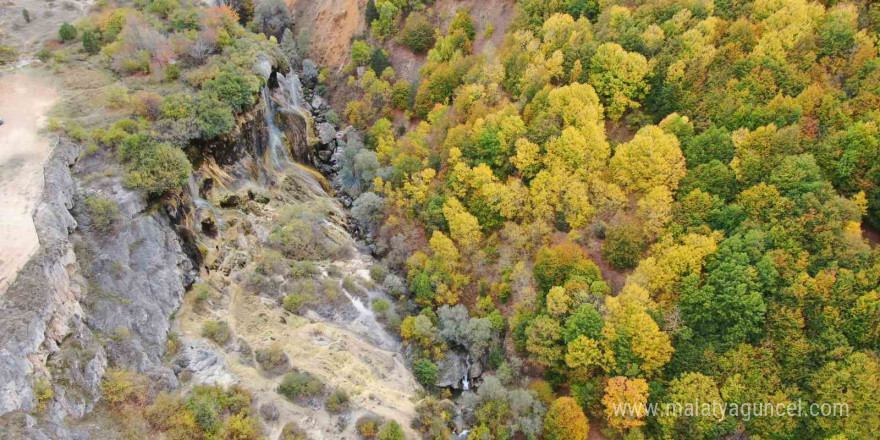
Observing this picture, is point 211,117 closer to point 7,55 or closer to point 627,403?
point 7,55

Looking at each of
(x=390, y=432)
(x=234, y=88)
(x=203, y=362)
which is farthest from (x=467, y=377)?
(x=234, y=88)

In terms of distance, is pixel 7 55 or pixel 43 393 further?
pixel 7 55

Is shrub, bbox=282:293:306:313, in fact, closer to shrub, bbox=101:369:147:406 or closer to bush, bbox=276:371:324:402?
bush, bbox=276:371:324:402

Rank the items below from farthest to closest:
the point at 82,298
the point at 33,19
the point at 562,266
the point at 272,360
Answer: the point at 33,19, the point at 562,266, the point at 272,360, the point at 82,298

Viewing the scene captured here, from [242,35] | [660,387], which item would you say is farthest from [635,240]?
[242,35]

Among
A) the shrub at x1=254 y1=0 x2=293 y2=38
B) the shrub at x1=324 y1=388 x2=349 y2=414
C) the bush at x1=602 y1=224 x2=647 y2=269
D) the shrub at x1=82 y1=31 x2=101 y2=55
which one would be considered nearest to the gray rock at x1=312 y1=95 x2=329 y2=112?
the shrub at x1=254 y1=0 x2=293 y2=38

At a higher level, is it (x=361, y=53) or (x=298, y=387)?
(x=361, y=53)

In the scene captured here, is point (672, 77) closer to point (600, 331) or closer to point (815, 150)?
point (815, 150)
